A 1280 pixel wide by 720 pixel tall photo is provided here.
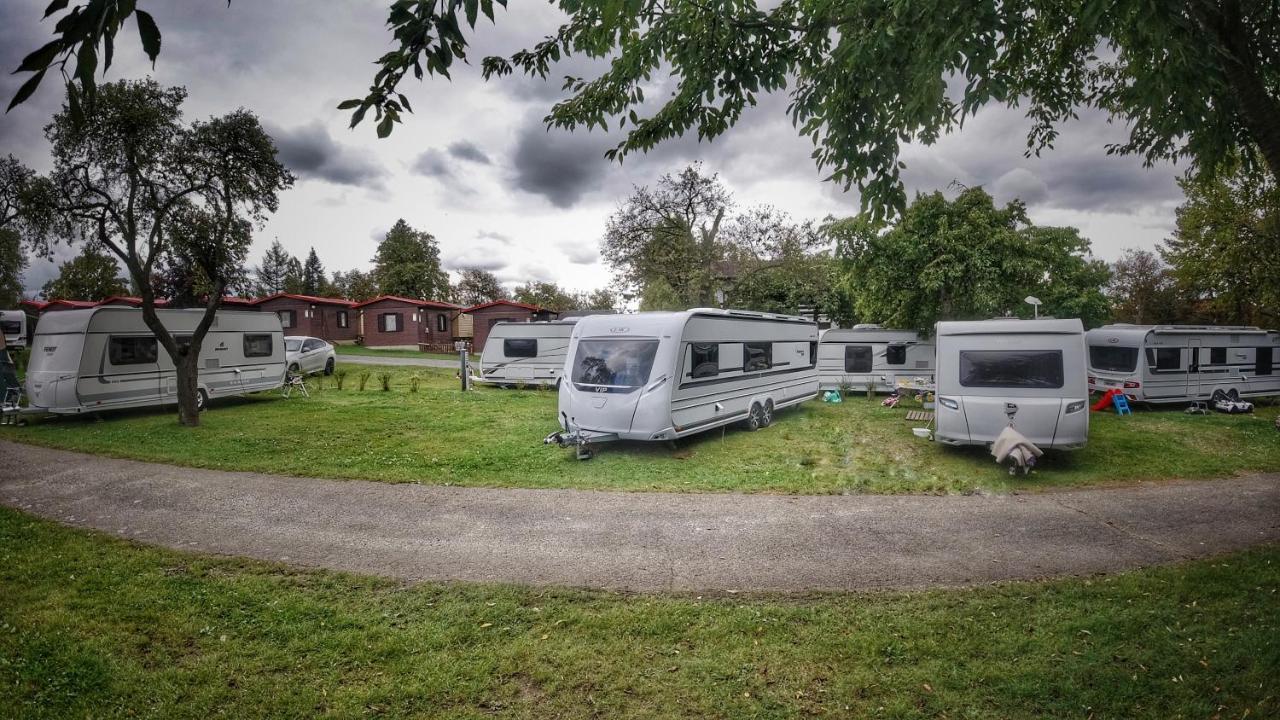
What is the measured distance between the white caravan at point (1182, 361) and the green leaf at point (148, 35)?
2099 cm

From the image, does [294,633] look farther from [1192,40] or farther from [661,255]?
[661,255]

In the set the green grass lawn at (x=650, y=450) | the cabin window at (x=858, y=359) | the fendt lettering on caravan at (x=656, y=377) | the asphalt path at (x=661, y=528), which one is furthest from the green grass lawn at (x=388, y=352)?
the asphalt path at (x=661, y=528)

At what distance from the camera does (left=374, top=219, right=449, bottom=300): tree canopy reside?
59875 millimetres

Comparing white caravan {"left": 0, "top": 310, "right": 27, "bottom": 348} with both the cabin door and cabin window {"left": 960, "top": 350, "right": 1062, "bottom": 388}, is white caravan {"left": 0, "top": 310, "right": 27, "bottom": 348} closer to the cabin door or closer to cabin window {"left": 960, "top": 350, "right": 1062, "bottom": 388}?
cabin window {"left": 960, "top": 350, "right": 1062, "bottom": 388}

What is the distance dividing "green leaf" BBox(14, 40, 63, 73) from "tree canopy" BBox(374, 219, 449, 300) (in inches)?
2432

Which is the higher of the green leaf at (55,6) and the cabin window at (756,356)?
the green leaf at (55,6)

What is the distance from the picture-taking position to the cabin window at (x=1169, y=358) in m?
16.6

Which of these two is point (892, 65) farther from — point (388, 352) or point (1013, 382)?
point (388, 352)

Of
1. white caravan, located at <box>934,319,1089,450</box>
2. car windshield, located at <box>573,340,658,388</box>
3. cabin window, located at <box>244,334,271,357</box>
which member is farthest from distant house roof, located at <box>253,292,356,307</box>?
white caravan, located at <box>934,319,1089,450</box>

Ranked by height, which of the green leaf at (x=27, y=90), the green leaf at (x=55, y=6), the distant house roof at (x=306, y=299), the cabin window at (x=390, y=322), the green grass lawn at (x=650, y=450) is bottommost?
the green grass lawn at (x=650, y=450)

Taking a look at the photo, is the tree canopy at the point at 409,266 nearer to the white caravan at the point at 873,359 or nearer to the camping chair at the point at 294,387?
the camping chair at the point at 294,387

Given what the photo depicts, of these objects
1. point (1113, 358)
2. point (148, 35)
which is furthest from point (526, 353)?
point (148, 35)

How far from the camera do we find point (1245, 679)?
3.61 m

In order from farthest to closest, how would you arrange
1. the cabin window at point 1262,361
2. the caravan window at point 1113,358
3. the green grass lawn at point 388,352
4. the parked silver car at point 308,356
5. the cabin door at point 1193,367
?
the green grass lawn at point 388,352
the parked silver car at point 308,356
the cabin window at point 1262,361
the cabin door at point 1193,367
the caravan window at point 1113,358
